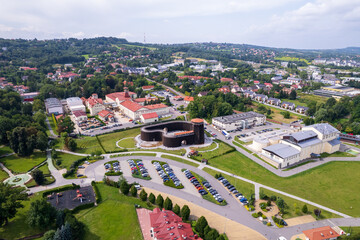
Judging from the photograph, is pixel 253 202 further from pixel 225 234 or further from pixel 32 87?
pixel 32 87

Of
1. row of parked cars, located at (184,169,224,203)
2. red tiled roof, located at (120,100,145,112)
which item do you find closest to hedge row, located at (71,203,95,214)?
row of parked cars, located at (184,169,224,203)

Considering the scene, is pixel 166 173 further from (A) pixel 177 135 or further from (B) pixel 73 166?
(B) pixel 73 166

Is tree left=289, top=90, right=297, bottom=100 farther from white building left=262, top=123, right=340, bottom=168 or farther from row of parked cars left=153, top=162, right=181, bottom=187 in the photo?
row of parked cars left=153, top=162, right=181, bottom=187

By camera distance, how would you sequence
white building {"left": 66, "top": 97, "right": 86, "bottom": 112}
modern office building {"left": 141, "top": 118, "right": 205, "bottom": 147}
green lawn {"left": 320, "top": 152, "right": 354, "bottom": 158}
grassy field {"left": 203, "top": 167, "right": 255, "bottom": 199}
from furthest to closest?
white building {"left": 66, "top": 97, "right": 86, "bottom": 112}, modern office building {"left": 141, "top": 118, "right": 205, "bottom": 147}, green lawn {"left": 320, "top": 152, "right": 354, "bottom": 158}, grassy field {"left": 203, "top": 167, "right": 255, "bottom": 199}

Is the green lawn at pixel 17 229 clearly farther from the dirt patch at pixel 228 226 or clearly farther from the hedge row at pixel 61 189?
the dirt patch at pixel 228 226

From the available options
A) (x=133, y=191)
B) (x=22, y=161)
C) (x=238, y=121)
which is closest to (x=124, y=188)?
(x=133, y=191)
